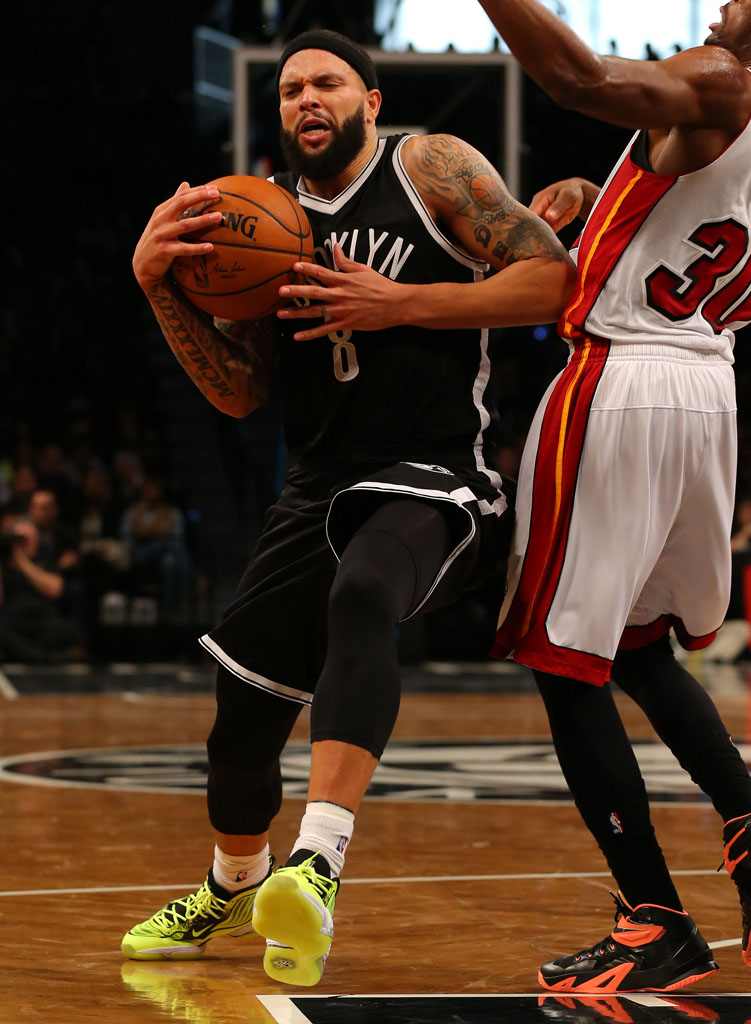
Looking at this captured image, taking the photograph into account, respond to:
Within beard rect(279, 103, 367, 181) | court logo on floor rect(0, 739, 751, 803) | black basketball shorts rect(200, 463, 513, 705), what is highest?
beard rect(279, 103, 367, 181)

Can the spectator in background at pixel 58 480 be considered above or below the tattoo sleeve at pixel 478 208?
below

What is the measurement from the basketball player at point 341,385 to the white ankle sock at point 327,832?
0.54 meters

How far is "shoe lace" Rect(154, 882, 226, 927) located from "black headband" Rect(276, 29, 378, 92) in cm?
194

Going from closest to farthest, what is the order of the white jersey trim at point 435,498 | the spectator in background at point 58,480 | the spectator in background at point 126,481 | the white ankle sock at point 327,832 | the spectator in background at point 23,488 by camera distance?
the white ankle sock at point 327,832 → the white jersey trim at point 435,498 → the spectator in background at point 23,488 → the spectator in background at point 126,481 → the spectator in background at point 58,480

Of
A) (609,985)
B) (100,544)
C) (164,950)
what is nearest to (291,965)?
(609,985)

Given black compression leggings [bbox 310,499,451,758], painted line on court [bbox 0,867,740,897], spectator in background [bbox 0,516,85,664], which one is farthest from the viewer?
spectator in background [bbox 0,516,85,664]

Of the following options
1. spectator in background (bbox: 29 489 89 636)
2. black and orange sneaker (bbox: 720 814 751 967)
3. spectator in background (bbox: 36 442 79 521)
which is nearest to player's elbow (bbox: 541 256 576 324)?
black and orange sneaker (bbox: 720 814 751 967)

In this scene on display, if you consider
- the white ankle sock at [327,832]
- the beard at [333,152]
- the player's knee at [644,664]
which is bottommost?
the white ankle sock at [327,832]

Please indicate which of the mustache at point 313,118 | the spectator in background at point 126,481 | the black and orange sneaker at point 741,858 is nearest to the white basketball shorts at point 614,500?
the black and orange sneaker at point 741,858

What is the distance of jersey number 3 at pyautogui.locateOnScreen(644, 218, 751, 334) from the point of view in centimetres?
307

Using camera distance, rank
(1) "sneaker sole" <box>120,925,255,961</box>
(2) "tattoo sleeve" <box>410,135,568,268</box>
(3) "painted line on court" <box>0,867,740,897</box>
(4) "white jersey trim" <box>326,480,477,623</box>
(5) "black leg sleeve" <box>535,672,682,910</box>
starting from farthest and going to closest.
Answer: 1. (3) "painted line on court" <box>0,867,740,897</box>
2. (1) "sneaker sole" <box>120,925,255,961</box>
3. (2) "tattoo sleeve" <box>410,135,568,268</box>
4. (5) "black leg sleeve" <box>535,672,682,910</box>
5. (4) "white jersey trim" <box>326,480,477,623</box>

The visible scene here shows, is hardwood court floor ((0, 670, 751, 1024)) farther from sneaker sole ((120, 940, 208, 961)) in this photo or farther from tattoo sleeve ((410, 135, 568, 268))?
tattoo sleeve ((410, 135, 568, 268))

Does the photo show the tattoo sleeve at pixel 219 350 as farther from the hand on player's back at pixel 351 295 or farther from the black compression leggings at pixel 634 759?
the black compression leggings at pixel 634 759

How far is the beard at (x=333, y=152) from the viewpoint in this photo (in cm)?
336
